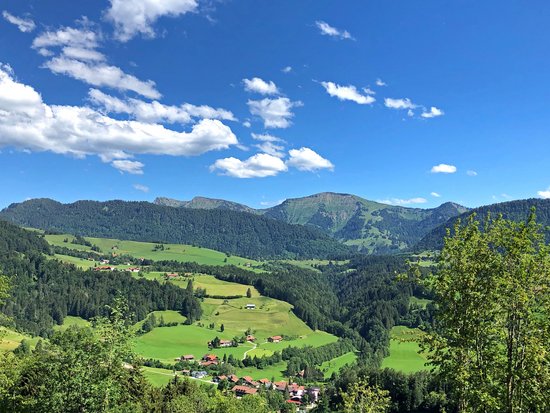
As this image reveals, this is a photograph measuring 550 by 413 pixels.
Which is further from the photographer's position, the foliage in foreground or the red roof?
the red roof

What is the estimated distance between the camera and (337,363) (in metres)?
163

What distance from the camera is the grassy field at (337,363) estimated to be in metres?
153

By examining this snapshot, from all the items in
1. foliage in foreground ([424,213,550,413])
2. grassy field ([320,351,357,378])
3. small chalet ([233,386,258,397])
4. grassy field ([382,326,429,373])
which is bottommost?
grassy field ([320,351,357,378])

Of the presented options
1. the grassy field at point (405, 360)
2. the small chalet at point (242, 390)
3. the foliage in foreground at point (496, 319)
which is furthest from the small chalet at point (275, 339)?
the foliage in foreground at point (496, 319)

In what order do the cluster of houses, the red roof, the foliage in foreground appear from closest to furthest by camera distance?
1. the foliage in foreground
2. the red roof
3. the cluster of houses

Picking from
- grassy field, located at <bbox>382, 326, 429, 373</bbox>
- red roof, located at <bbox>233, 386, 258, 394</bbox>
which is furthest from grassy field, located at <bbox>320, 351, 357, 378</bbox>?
red roof, located at <bbox>233, 386, 258, 394</bbox>

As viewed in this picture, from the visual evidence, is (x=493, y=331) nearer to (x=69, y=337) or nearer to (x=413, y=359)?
(x=69, y=337)

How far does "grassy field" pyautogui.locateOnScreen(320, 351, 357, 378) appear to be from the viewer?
153m

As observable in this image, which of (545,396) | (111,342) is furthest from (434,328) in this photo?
(111,342)

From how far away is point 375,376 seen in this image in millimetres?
116312

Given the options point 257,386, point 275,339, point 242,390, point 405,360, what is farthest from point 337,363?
point 242,390

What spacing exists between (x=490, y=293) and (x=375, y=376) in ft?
368

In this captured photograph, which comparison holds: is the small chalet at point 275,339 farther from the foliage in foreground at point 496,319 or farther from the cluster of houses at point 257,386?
the foliage in foreground at point 496,319

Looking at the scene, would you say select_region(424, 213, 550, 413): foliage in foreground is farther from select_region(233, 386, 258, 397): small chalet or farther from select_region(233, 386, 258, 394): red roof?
select_region(233, 386, 258, 394): red roof
